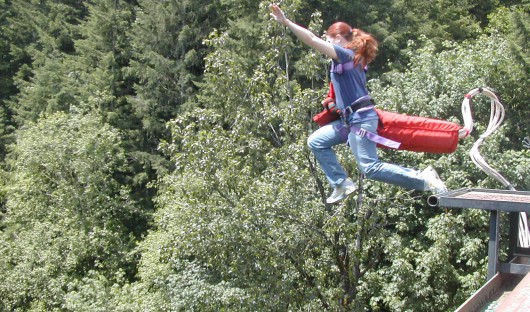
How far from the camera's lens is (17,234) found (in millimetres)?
21391

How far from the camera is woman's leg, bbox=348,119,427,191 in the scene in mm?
5062

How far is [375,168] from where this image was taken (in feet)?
16.7

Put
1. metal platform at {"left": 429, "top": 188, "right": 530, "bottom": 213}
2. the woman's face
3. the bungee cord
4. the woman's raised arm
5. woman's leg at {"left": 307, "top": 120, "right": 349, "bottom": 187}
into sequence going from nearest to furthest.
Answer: the woman's raised arm
metal platform at {"left": 429, "top": 188, "right": 530, "bottom": 213}
the woman's face
woman's leg at {"left": 307, "top": 120, "right": 349, "bottom": 187}
the bungee cord

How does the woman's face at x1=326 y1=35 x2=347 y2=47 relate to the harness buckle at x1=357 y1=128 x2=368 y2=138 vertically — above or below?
above

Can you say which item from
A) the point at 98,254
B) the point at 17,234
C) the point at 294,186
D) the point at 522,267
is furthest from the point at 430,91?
the point at 17,234

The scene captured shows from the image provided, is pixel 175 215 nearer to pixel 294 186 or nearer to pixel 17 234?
pixel 294 186

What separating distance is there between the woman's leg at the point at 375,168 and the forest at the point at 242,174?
6.63 m

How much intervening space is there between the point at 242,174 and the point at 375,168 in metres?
7.33

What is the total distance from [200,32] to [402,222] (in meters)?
11.4

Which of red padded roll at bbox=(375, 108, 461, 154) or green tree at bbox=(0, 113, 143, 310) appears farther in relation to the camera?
green tree at bbox=(0, 113, 143, 310)

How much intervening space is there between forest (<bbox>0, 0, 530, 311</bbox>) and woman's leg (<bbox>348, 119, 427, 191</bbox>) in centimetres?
663

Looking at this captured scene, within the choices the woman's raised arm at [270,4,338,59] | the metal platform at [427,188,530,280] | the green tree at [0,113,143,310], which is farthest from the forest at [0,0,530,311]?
the woman's raised arm at [270,4,338,59]

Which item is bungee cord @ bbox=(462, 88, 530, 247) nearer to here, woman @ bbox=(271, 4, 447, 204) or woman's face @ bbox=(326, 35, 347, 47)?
woman @ bbox=(271, 4, 447, 204)

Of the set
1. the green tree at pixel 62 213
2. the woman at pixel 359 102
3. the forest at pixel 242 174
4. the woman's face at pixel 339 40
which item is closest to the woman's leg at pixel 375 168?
the woman at pixel 359 102
